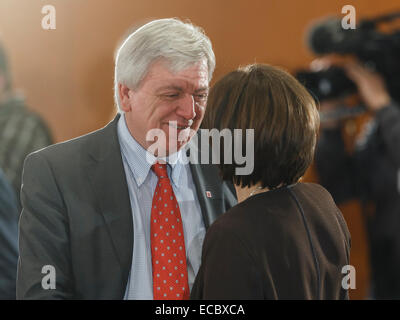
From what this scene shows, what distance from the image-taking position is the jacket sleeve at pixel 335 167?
5.15 ft

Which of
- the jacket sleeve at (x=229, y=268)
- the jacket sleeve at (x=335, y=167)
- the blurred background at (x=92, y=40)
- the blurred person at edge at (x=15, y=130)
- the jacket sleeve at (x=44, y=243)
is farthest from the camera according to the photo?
the jacket sleeve at (x=335, y=167)

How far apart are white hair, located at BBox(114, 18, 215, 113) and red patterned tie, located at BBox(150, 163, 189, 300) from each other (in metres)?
0.19

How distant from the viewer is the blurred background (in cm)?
112

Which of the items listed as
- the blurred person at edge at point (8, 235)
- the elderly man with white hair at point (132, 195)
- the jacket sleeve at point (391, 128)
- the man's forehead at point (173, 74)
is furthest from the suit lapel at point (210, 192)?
the jacket sleeve at point (391, 128)

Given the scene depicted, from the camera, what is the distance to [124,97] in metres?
0.97

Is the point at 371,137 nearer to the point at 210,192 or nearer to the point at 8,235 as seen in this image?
the point at 210,192

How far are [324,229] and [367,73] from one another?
969 mm

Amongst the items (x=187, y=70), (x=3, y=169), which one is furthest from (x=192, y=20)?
(x=3, y=169)

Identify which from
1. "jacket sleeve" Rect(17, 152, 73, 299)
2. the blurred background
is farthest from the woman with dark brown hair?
"jacket sleeve" Rect(17, 152, 73, 299)

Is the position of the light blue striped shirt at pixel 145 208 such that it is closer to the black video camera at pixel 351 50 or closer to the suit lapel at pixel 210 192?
the suit lapel at pixel 210 192

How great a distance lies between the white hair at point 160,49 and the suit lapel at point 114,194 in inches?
4.8

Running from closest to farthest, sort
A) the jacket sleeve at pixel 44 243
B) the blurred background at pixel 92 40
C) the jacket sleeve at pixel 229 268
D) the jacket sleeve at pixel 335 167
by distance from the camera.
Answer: the jacket sleeve at pixel 229 268, the jacket sleeve at pixel 44 243, the blurred background at pixel 92 40, the jacket sleeve at pixel 335 167

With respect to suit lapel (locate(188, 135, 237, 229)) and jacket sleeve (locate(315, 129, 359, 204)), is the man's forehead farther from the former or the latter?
jacket sleeve (locate(315, 129, 359, 204))
